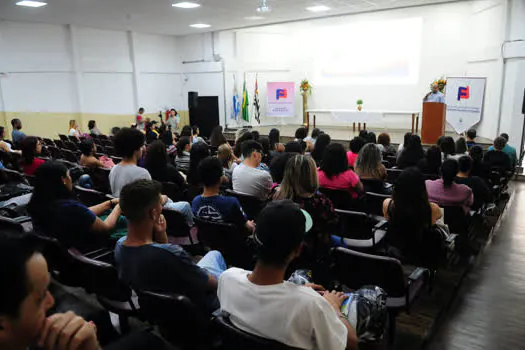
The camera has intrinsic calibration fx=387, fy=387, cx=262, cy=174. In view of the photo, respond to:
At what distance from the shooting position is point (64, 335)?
106 cm

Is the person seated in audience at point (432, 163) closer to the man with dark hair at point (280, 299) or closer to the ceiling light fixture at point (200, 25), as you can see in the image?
the man with dark hair at point (280, 299)

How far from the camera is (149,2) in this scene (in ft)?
29.2

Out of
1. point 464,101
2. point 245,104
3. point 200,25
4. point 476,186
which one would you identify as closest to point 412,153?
point 476,186

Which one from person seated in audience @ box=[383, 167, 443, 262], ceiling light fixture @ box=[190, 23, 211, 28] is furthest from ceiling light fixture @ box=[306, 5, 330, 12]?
→ person seated in audience @ box=[383, 167, 443, 262]

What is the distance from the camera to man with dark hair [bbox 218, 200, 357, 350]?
4.66 ft

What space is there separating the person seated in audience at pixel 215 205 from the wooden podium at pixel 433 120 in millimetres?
8175

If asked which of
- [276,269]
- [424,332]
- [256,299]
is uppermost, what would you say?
[276,269]

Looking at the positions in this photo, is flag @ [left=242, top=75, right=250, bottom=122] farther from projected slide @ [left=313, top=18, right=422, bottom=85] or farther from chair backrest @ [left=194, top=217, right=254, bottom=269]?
chair backrest @ [left=194, top=217, right=254, bottom=269]

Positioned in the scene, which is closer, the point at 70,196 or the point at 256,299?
the point at 256,299

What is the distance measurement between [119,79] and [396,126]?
9.82 metres

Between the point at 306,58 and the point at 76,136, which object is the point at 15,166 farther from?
the point at 306,58

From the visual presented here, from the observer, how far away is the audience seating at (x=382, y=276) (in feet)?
7.28

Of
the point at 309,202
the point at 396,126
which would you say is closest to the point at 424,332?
the point at 309,202

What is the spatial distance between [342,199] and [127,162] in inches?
83.6
